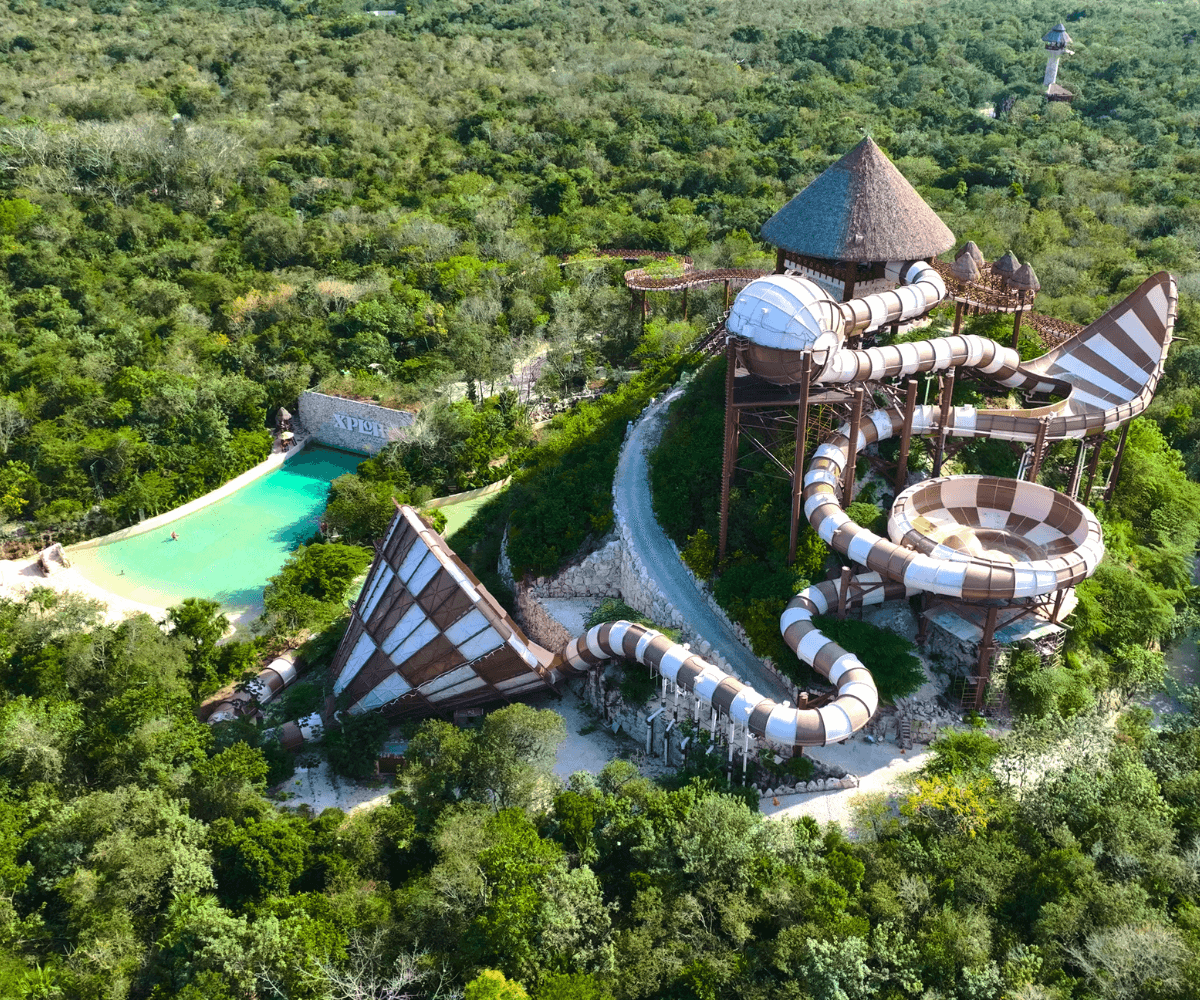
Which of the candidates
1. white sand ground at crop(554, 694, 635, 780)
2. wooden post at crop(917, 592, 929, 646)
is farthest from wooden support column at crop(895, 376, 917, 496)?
white sand ground at crop(554, 694, 635, 780)

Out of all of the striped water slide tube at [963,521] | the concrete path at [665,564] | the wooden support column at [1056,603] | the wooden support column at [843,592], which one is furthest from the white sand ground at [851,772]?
the wooden support column at [1056,603]

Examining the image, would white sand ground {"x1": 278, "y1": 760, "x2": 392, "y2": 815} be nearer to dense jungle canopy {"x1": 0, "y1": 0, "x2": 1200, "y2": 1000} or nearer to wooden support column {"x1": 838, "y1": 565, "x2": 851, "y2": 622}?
dense jungle canopy {"x1": 0, "y1": 0, "x2": 1200, "y2": 1000}

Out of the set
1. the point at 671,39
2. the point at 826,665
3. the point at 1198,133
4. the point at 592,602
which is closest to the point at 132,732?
the point at 592,602

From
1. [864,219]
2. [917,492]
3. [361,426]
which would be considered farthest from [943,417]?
[361,426]

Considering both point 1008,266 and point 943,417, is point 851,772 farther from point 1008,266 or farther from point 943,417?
point 1008,266

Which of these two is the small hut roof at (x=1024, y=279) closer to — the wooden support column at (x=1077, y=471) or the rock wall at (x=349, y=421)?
the wooden support column at (x=1077, y=471)
